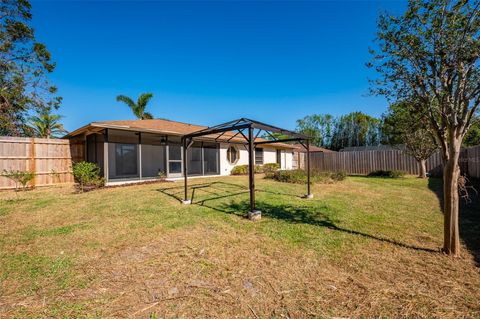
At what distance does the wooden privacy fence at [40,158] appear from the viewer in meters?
9.12

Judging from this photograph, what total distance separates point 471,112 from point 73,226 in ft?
22.8

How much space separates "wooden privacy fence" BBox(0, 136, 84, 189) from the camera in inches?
359

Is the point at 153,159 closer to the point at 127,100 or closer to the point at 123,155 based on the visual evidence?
the point at 123,155

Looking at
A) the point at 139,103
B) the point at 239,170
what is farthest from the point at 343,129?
the point at 139,103

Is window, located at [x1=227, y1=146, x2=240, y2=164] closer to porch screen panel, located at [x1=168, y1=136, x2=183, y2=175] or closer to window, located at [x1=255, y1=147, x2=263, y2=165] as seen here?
window, located at [x1=255, y1=147, x2=263, y2=165]

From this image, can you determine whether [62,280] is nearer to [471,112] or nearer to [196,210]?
[196,210]

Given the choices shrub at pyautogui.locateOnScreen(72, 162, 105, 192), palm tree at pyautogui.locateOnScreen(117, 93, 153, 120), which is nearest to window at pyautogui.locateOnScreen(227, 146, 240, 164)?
shrub at pyautogui.locateOnScreen(72, 162, 105, 192)

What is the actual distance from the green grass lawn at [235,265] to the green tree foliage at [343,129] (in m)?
40.6

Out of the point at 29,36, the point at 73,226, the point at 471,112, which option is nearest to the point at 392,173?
the point at 471,112

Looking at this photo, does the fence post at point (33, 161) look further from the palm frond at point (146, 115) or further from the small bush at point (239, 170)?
the palm frond at point (146, 115)

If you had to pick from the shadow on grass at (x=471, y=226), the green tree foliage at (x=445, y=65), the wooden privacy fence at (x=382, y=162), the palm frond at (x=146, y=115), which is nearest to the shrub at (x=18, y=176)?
the green tree foliage at (x=445, y=65)

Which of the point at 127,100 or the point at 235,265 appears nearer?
the point at 235,265

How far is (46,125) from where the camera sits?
17.9 metres

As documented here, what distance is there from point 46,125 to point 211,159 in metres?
14.7
